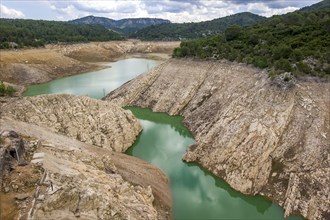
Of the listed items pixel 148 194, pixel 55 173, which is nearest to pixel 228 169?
pixel 148 194


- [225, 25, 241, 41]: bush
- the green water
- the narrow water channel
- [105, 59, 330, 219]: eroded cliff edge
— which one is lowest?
the green water

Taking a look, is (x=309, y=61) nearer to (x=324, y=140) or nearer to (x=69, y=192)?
(x=324, y=140)

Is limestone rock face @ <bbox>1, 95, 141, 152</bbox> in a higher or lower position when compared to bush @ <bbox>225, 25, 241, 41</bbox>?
lower

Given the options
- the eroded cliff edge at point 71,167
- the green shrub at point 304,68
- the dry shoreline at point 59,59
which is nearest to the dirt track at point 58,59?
the dry shoreline at point 59,59

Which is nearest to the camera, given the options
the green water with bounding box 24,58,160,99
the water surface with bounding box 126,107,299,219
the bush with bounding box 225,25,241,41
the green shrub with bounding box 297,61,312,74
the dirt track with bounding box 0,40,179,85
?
the water surface with bounding box 126,107,299,219

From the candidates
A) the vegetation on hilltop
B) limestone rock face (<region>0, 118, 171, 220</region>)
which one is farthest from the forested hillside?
limestone rock face (<region>0, 118, 171, 220</region>)

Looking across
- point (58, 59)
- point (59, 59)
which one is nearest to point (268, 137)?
point (58, 59)

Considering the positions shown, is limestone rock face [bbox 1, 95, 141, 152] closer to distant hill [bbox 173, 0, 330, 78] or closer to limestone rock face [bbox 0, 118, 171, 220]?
limestone rock face [bbox 0, 118, 171, 220]
